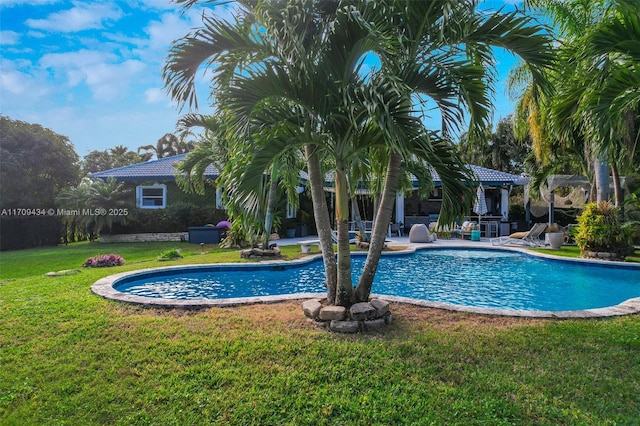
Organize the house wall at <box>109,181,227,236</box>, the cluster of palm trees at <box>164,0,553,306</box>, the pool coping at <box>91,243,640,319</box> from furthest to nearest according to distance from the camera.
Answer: the house wall at <box>109,181,227,236</box>
the pool coping at <box>91,243,640,319</box>
the cluster of palm trees at <box>164,0,553,306</box>

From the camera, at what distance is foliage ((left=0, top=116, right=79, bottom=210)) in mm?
19938

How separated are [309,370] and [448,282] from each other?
739 cm

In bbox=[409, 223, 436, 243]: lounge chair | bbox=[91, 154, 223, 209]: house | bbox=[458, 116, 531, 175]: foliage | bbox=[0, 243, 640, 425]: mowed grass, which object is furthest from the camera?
bbox=[458, 116, 531, 175]: foliage

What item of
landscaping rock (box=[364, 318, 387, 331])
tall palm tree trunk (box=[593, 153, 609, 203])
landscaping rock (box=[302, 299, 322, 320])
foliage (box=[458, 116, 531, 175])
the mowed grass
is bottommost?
the mowed grass

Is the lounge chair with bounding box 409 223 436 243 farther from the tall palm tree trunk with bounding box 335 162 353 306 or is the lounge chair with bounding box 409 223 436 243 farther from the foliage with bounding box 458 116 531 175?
the foliage with bounding box 458 116 531 175

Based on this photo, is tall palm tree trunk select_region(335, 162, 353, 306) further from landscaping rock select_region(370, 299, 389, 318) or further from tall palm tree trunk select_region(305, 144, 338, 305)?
landscaping rock select_region(370, 299, 389, 318)

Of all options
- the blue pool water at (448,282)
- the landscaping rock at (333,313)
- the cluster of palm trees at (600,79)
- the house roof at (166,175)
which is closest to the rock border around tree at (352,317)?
the landscaping rock at (333,313)

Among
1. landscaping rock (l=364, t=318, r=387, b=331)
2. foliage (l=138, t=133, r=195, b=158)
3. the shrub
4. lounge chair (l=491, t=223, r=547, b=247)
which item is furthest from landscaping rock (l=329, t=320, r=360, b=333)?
foliage (l=138, t=133, r=195, b=158)

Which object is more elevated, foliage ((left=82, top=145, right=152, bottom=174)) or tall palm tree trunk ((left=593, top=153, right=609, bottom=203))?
foliage ((left=82, top=145, right=152, bottom=174))

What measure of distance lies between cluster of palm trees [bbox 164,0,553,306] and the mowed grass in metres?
1.45

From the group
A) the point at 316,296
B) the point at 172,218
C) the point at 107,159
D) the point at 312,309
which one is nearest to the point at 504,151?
the point at 172,218

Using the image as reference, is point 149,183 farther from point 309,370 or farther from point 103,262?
point 309,370

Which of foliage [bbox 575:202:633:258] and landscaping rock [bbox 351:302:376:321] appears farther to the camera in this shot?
foliage [bbox 575:202:633:258]

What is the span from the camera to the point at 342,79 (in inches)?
190
